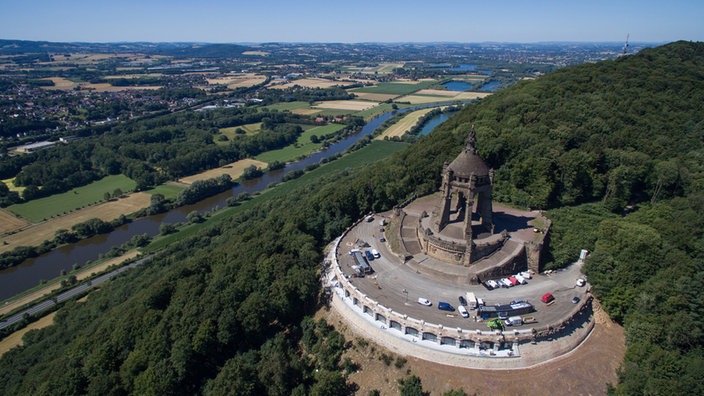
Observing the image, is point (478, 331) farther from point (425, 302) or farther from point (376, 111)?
point (376, 111)

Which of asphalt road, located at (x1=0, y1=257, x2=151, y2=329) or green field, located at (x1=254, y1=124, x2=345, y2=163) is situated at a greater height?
green field, located at (x1=254, y1=124, x2=345, y2=163)

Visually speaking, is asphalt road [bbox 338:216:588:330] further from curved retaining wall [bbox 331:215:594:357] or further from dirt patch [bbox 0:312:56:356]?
dirt patch [bbox 0:312:56:356]

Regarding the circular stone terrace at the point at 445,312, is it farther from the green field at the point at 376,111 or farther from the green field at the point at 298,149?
the green field at the point at 376,111

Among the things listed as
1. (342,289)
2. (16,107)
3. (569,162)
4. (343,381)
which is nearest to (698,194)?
(569,162)

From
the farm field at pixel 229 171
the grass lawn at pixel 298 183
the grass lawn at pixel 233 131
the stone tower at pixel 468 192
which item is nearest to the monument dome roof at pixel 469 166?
the stone tower at pixel 468 192

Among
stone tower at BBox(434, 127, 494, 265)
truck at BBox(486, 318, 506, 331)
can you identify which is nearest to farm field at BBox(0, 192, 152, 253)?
stone tower at BBox(434, 127, 494, 265)

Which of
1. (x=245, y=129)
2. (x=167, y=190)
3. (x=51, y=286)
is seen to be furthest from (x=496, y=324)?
(x=245, y=129)

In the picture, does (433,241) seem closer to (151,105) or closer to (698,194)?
(698,194)
